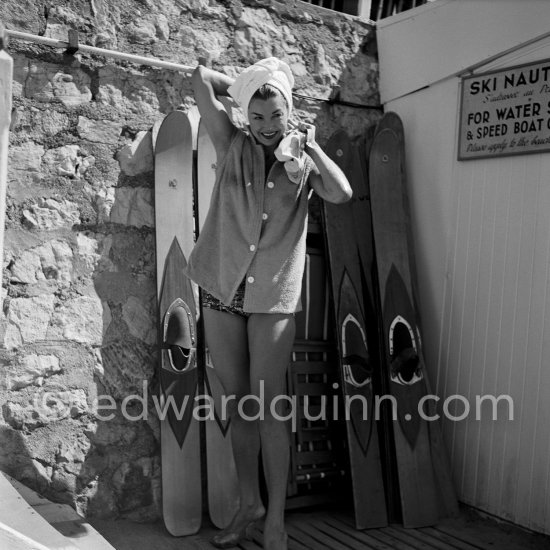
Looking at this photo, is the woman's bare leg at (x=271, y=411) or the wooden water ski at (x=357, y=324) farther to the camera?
the wooden water ski at (x=357, y=324)

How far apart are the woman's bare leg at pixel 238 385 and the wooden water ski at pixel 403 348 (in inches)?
33.2

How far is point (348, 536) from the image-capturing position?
3393 mm

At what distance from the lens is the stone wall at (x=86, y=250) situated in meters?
3.15

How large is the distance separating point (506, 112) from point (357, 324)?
1217 millimetres

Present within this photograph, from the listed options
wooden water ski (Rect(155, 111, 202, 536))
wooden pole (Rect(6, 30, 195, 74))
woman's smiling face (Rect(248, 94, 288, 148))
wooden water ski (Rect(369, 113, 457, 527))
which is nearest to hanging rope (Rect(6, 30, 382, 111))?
wooden pole (Rect(6, 30, 195, 74))

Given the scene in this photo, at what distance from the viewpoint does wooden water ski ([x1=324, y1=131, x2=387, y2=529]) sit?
3553mm

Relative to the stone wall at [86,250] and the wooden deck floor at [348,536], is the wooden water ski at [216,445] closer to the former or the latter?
the wooden deck floor at [348,536]

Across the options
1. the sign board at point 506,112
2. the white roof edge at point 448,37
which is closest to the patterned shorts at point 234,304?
the sign board at point 506,112

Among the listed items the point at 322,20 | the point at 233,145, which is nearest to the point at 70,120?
the point at 233,145

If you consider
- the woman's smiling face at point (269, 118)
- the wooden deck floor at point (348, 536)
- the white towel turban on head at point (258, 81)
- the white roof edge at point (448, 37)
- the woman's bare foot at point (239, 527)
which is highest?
the white roof edge at point (448, 37)

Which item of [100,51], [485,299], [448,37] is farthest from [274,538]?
[448,37]

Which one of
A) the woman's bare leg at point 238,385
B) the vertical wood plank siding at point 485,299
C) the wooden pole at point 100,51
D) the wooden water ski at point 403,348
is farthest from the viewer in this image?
the wooden water ski at point 403,348

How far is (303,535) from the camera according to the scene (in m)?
3.37

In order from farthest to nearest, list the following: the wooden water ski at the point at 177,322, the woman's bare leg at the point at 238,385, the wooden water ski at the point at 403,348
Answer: the wooden water ski at the point at 403,348
the wooden water ski at the point at 177,322
the woman's bare leg at the point at 238,385
